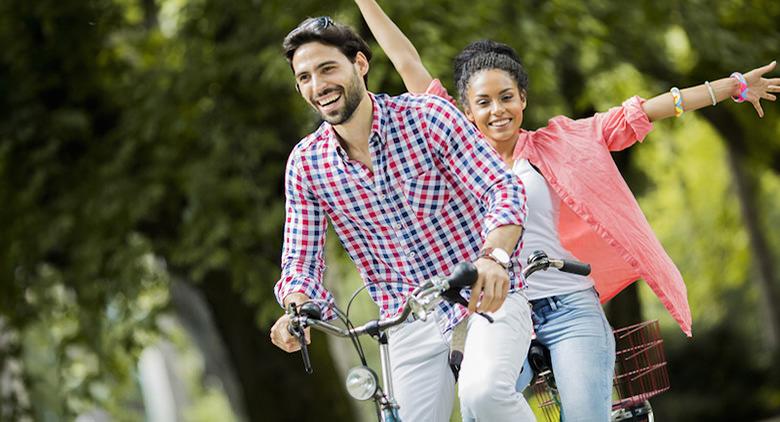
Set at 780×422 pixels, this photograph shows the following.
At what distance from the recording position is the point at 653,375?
4672 mm

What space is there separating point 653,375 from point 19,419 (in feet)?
27.5

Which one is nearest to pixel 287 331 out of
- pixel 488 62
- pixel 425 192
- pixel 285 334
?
pixel 285 334

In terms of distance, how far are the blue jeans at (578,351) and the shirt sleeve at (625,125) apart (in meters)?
0.56

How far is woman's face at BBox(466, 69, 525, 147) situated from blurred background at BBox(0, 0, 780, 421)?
3831 millimetres

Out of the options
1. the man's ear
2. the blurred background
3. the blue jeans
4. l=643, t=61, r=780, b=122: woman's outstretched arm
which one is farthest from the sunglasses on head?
the blurred background

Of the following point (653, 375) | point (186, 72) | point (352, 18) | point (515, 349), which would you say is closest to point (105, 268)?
point (186, 72)

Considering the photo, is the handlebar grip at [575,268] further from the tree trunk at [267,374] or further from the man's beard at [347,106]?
the tree trunk at [267,374]

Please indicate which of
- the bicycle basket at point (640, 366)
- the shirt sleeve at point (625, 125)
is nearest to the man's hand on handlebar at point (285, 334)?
the bicycle basket at point (640, 366)

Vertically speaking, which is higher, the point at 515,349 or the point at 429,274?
the point at 429,274

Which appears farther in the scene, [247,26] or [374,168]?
[247,26]

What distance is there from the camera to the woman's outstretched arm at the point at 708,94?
4641 millimetres

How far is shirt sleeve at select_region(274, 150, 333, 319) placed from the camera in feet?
12.6

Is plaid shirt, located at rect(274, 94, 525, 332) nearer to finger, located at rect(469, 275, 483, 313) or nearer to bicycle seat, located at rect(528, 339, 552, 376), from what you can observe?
finger, located at rect(469, 275, 483, 313)

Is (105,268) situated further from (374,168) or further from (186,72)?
(374,168)
